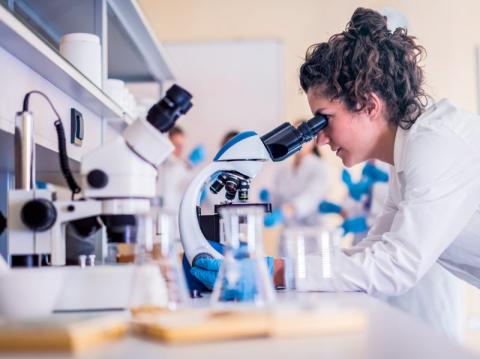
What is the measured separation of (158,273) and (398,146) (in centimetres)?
95

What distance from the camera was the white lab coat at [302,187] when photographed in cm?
557

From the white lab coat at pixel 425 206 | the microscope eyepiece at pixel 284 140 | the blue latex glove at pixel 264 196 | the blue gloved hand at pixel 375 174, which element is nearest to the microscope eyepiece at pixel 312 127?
the microscope eyepiece at pixel 284 140

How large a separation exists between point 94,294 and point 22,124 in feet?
1.24

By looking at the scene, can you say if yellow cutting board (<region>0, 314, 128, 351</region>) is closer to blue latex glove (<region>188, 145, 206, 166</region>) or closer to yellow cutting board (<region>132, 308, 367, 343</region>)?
yellow cutting board (<region>132, 308, 367, 343</region>)

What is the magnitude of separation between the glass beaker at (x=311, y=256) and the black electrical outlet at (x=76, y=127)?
1035 mm

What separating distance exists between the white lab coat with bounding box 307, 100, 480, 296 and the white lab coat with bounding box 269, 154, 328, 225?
12.9 ft

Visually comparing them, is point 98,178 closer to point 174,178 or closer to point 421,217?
point 421,217

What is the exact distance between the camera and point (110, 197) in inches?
39.4

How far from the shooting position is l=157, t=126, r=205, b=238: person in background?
187 inches

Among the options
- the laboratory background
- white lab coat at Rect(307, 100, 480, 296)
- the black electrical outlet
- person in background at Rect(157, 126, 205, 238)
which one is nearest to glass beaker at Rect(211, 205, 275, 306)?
the laboratory background

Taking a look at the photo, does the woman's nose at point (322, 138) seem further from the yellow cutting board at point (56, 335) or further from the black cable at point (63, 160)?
the yellow cutting board at point (56, 335)

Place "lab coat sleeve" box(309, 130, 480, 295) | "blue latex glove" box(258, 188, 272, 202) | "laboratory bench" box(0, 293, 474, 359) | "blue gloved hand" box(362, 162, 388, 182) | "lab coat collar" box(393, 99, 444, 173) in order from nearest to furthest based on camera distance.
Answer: "laboratory bench" box(0, 293, 474, 359)
"lab coat sleeve" box(309, 130, 480, 295)
"lab coat collar" box(393, 99, 444, 173)
"blue gloved hand" box(362, 162, 388, 182)
"blue latex glove" box(258, 188, 272, 202)

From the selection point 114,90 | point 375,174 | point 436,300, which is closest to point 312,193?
point 375,174

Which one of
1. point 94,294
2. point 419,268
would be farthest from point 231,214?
point 419,268
